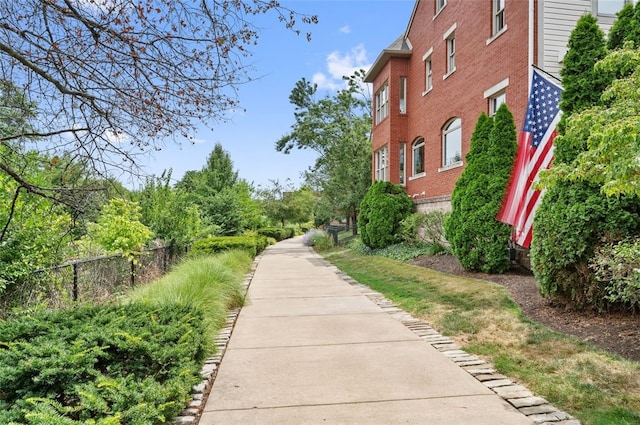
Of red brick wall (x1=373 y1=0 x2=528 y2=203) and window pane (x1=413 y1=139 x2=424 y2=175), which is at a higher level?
red brick wall (x1=373 y1=0 x2=528 y2=203)

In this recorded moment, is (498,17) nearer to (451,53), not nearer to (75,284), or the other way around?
(451,53)

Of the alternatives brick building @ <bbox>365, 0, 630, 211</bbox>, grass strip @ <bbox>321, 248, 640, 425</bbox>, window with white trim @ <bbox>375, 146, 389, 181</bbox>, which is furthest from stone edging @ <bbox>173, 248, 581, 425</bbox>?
window with white trim @ <bbox>375, 146, 389, 181</bbox>

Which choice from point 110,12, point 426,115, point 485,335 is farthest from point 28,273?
point 426,115

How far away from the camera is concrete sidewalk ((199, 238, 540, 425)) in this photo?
133 inches

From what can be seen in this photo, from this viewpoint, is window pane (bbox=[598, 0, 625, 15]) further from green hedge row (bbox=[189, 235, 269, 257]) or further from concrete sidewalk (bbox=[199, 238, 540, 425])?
green hedge row (bbox=[189, 235, 269, 257])

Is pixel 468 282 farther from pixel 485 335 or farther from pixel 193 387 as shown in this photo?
pixel 193 387

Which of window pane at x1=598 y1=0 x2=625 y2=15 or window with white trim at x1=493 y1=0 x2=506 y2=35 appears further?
window with white trim at x1=493 y1=0 x2=506 y2=35

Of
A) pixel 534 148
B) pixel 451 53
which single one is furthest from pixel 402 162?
pixel 534 148

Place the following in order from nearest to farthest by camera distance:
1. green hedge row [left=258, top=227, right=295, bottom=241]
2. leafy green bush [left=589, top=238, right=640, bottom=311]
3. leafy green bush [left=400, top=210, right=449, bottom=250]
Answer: leafy green bush [left=589, top=238, right=640, bottom=311]
leafy green bush [left=400, top=210, right=449, bottom=250]
green hedge row [left=258, top=227, right=295, bottom=241]

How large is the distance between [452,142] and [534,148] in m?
6.55

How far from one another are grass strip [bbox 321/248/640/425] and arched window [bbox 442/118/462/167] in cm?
652

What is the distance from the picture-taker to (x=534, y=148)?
8703 mm

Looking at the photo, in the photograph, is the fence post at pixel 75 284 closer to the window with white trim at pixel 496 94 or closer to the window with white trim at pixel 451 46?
the window with white trim at pixel 496 94

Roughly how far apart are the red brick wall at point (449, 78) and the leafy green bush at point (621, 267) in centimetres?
633
